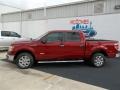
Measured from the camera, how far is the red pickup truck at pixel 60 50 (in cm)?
1129

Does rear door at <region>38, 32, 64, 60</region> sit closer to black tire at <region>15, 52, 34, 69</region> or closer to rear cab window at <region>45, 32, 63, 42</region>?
rear cab window at <region>45, 32, 63, 42</region>

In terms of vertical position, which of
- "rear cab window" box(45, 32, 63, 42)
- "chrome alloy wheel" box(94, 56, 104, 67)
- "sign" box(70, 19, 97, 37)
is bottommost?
"chrome alloy wheel" box(94, 56, 104, 67)

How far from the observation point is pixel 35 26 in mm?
26453

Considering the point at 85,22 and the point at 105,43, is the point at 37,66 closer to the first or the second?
the point at 105,43

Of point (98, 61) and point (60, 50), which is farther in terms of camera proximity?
point (98, 61)

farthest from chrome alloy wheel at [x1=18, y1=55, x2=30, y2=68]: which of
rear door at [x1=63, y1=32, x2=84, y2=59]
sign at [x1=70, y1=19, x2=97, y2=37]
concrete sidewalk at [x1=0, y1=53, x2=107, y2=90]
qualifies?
sign at [x1=70, y1=19, x2=97, y2=37]

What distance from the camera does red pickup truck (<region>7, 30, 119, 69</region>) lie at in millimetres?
11289

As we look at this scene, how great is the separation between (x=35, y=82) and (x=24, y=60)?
299cm

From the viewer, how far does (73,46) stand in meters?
11.5

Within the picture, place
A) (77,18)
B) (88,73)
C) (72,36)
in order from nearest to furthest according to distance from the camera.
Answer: (88,73) → (72,36) → (77,18)

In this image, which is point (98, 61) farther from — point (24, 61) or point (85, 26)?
point (85, 26)

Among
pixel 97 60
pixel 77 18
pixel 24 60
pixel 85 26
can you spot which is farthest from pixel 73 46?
pixel 77 18

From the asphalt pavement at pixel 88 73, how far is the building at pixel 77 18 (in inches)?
263

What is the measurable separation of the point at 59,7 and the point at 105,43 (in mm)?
11930
